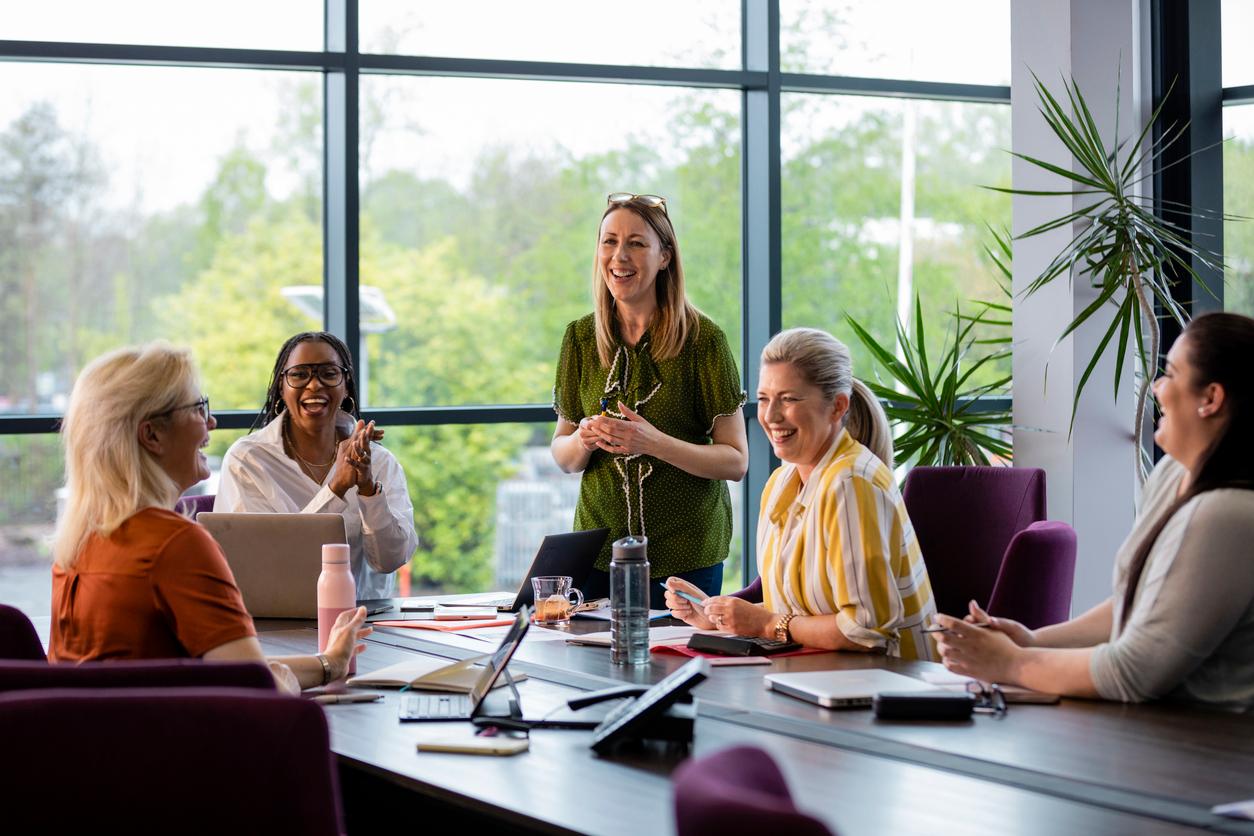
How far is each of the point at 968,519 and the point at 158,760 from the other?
9.29ft

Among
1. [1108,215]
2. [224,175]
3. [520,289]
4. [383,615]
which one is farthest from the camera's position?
[520,289]

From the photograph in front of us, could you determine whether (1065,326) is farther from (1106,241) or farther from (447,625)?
(447,625)

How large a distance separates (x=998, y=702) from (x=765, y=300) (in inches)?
139

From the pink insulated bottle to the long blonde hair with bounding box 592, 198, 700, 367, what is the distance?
124cm

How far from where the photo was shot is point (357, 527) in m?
3.45

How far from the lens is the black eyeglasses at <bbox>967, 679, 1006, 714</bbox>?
6.99 feet

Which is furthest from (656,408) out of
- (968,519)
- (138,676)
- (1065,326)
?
(138,676)

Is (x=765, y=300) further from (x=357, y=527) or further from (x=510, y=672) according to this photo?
(x=510, y=672)

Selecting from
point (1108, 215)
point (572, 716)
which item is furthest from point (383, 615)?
point (1108, 215)

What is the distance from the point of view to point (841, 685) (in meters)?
2.25

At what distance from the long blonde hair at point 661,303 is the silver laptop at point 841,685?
4.61 feet

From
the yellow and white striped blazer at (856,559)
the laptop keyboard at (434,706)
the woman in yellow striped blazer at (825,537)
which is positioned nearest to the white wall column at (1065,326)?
the woman in yellow striped blazer at (825,537)

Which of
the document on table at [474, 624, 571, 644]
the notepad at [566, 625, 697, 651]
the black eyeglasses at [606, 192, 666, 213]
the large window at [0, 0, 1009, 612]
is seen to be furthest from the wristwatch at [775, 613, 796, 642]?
the large window at [0, 0, 1009, 612]

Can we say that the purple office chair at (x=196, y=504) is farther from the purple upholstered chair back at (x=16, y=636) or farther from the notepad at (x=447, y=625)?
the purple upholstered chair back at (x=16, y=636)
